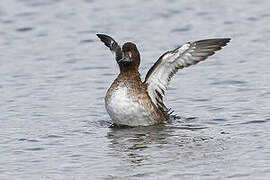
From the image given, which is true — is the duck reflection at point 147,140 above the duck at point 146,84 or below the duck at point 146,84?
below

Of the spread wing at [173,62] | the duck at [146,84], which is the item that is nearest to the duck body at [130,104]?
the duck at [146,84]

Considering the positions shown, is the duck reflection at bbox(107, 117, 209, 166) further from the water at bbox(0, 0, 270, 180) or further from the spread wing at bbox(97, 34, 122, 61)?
→ the spread wing at bbox(97, 34, 122, 61)

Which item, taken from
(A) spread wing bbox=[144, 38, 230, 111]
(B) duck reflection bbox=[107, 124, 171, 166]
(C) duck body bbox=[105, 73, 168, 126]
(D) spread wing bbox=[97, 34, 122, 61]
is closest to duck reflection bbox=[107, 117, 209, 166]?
(B) duck reflection bbox=[107, 124, 171, 166]

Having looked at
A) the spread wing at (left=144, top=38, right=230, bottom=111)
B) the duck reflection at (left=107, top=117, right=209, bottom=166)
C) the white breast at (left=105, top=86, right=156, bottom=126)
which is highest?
the spread wing at (left=144, top=38, right=230, bottom=111)

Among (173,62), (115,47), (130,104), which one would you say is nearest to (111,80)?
(115,47)

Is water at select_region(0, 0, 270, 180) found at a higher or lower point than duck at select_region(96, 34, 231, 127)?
lower

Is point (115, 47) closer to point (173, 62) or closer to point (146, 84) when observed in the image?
point (146, 84)

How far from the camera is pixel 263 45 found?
54.0 feet

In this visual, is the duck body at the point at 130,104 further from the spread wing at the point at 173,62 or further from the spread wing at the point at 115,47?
the spread wing at the point at 115,47

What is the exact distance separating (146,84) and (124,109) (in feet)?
2.56

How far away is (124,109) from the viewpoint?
11891 millimetres

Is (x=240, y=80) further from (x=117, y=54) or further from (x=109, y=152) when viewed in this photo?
(x=109, y=152)

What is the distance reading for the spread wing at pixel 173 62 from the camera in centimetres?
1221

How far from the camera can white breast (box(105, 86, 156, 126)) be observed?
11.9 meters
